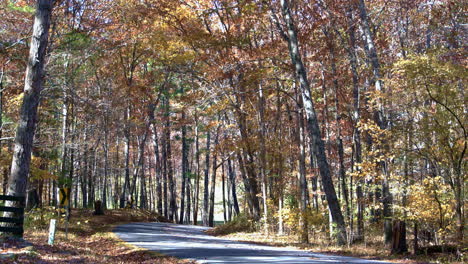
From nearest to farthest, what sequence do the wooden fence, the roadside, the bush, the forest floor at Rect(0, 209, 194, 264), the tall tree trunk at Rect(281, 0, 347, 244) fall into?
the forest floor at Rect(0, 209, 194, 264), the roadside, the wooden fence, the tall tree trunk at Rect(281, 0, 347, 244), the bush

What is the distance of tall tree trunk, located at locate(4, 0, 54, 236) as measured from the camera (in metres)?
11.9

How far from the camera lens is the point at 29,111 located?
1202 centimetres

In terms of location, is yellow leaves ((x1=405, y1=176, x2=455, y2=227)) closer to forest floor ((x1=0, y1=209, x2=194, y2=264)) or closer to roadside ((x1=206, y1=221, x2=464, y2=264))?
roadside ((x1=206, y1=221, x2=464, y2=264))

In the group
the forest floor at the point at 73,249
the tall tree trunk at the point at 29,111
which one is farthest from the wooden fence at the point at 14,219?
the forest floor at the point at 73,249

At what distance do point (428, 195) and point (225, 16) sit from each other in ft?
42.9

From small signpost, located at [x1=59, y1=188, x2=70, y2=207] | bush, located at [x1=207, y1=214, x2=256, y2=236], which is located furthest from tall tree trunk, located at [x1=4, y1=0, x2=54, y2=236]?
bush, located at [x1=207, y1=214, x2=256, y2=236]

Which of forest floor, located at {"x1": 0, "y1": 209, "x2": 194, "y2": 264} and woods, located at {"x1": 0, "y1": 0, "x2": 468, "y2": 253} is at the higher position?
woods, located at {"x1": 0, "y1": 0, "x2": 468, "y2": 253}

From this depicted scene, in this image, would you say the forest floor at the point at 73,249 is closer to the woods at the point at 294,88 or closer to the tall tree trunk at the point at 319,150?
the woods at the point at 294,88

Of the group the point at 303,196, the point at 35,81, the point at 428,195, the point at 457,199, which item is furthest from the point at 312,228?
the point at 35,81

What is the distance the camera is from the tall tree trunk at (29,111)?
11.9 metres

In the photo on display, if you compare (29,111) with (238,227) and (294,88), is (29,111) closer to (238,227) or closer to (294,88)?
(294,88)

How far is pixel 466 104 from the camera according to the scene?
463 inches

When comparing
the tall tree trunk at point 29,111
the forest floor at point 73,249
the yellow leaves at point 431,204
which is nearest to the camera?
the forest floor at point 73,249

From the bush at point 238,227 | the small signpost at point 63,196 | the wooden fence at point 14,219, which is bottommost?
the bush at point 238,227
